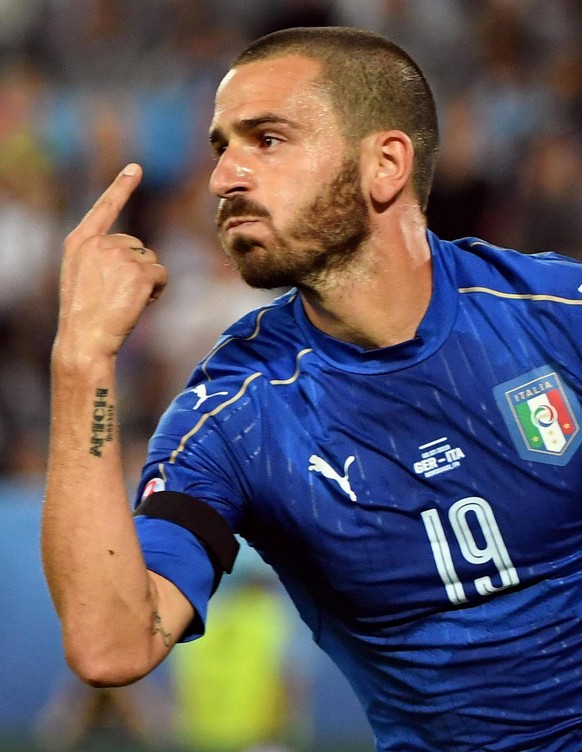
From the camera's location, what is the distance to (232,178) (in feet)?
10.6

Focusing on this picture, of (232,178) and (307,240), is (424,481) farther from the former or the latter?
(232,178)

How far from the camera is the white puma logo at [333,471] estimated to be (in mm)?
3252

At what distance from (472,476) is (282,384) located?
20.0 inches

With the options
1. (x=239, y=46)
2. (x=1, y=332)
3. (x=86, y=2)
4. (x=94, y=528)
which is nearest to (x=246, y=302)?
(x=1, y=332)

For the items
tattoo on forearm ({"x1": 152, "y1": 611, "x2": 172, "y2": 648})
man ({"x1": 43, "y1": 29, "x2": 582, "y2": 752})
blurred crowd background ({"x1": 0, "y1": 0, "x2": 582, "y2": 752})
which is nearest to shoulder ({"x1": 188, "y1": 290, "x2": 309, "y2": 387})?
man ({"x1": 43, "y1": 29, "x2": 582, "y2": 752})

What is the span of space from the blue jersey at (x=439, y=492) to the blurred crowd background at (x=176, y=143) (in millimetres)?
4696

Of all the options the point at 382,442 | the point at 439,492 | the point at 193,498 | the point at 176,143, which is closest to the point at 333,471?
the point at 382,442

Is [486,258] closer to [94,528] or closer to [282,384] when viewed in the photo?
[282,384]

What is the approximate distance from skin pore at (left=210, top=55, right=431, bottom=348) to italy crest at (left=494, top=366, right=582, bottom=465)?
0.30 metres

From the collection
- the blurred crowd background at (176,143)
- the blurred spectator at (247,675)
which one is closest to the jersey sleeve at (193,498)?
the blurred spectator at (247,675)

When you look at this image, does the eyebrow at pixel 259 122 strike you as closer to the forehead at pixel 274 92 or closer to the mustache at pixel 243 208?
the forehead at pixel 274 92

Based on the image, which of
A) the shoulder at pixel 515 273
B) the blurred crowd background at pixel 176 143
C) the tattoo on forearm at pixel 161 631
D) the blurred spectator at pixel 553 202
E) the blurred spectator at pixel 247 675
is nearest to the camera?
the tattoo on forearm at pixel 161 631

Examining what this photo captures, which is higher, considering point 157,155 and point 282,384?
point 157,155

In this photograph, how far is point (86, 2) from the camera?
417 inches
